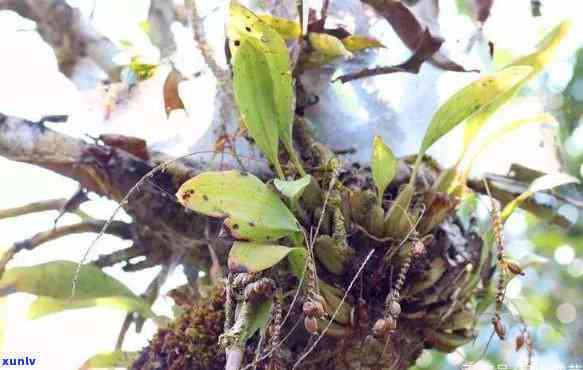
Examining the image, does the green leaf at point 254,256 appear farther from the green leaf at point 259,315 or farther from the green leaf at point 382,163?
the green leaf at point 382,163

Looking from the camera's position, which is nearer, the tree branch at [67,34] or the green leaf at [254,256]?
the green leaf at [254,256]

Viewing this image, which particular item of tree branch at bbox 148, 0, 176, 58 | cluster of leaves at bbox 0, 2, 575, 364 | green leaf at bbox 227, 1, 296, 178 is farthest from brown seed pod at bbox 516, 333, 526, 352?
tree branch at bbox 148, 0, 176, 58

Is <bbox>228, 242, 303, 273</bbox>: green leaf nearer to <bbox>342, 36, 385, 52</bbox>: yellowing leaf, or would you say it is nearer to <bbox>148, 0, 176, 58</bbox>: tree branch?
<bbox>342, 36, 385, 52</bbox>: yellowing leaf

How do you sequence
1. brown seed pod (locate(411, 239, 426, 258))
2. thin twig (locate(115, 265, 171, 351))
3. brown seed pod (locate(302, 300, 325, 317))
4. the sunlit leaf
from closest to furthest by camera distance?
brown seed pod (locate(302, 300, 325, 317))
brown seed pod (locate(411, 239, 426, 258))
the sunlit leaf
thin twig (locate(115, 265, 171, 351))

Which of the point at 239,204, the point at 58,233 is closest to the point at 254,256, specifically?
the point at 239,204

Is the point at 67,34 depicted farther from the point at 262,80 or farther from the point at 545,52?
the point at 545,52

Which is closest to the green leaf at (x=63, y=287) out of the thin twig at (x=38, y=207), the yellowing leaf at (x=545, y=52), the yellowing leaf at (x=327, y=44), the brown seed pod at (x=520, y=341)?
the thin twig at (x=38, y=207)
